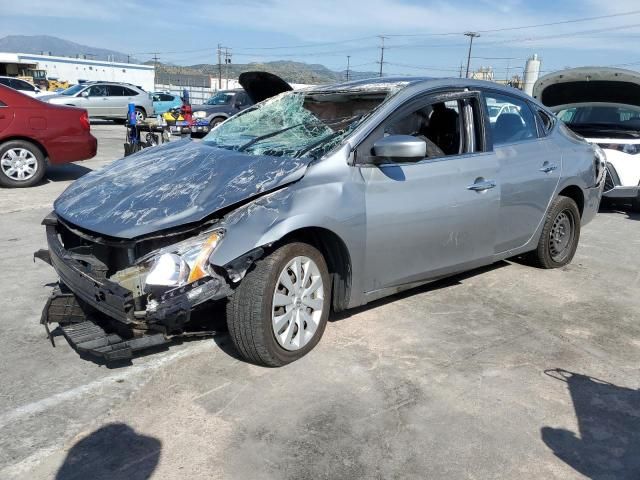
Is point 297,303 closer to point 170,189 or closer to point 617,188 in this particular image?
point 170,189

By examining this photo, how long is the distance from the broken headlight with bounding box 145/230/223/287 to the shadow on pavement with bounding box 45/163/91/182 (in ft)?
24.0

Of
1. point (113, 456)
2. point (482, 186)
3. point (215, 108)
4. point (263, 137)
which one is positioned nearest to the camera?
point (113, 456)

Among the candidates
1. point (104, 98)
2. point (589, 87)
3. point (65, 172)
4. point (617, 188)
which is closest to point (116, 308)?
point (617, 188)

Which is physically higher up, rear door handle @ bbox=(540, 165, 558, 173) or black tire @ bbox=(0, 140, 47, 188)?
rear door handle @ bbox=(540, 165, 558, 173)

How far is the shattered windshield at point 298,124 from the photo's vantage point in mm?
3707

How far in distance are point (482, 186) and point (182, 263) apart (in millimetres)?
2312

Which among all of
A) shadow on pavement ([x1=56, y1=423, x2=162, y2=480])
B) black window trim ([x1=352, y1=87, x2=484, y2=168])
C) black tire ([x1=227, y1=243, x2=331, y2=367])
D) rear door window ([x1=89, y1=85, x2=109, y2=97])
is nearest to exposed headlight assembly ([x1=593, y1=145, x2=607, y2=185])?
black window trim ([x1=352, y1=87, x2=484, y2=168])

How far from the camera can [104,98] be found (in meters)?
21.9

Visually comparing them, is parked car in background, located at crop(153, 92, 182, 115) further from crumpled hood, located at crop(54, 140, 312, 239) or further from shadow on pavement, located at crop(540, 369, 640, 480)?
shadow on pavement, located at crop(540, 369, 640, 480)

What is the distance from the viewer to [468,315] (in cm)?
427

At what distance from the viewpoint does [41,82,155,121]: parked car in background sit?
70.1ft

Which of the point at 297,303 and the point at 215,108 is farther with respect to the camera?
the point at 215,108

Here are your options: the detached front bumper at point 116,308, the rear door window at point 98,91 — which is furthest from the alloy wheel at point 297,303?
the rear door window at point 98,91

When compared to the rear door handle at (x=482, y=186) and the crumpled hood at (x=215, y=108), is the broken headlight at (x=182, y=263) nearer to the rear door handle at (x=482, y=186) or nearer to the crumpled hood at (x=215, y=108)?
the rear door handle at (x=482, y=186)
